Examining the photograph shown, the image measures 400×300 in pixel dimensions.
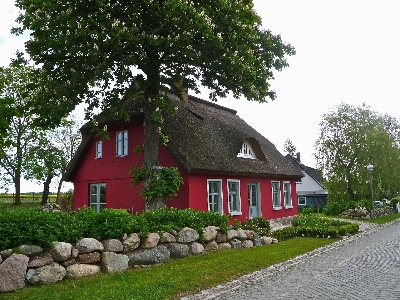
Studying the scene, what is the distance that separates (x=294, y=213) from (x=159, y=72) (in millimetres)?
15441

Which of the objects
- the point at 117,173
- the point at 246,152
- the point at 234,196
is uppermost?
the point at 246,152

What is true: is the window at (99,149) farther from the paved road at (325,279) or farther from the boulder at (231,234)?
the paved road at (325,279)

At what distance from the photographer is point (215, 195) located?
1883 cm

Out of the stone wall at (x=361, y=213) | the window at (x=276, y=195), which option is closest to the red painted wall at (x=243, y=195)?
the window at (x=276, y=195)

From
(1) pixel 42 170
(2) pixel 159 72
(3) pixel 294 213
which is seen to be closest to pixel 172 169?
(2) pixel 159 72

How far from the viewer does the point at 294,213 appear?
26125 mm

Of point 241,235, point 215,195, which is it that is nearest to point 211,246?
point 241,235

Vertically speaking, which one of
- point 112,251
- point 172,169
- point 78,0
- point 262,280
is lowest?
point 262,280

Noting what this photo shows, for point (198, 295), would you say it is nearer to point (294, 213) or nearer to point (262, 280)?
point (262, 280)

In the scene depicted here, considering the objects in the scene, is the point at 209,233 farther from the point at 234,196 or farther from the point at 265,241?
the point at 234,196

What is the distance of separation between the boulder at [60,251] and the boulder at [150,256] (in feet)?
6.19

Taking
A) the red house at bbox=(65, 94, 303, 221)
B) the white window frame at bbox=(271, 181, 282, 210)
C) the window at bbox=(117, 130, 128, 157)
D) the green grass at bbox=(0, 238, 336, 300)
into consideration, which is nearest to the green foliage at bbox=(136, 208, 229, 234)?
the green grass at bbox=(0, 238, 336, 300)

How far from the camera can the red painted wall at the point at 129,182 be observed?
17312 millimetres

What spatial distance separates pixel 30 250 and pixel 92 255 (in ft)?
5.00
